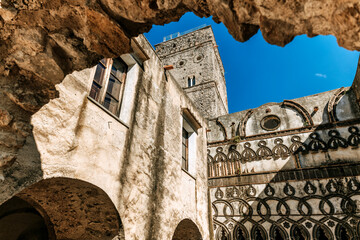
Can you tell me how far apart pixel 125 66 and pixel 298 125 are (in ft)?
27.6

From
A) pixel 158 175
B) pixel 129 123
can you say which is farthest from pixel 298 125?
pixel 129 123

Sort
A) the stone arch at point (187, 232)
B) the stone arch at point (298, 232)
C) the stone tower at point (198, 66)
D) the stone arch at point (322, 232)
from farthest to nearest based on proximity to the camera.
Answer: the stone tower at point (198, 66), the stone arch at point (298, 232), the stone arch at point (322, 232), the stone arch at point (187, 232)

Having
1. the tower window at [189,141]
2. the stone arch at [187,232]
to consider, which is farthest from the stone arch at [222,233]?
the tower window at [189,141]

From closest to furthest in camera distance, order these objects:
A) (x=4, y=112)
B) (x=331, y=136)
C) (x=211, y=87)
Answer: (x=4, y=112), (x=331, y=136), (x=211, y=87)

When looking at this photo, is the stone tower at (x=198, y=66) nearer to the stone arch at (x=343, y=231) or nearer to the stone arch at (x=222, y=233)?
the stone arch at (x=222, y=233)

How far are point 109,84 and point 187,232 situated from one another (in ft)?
14.1

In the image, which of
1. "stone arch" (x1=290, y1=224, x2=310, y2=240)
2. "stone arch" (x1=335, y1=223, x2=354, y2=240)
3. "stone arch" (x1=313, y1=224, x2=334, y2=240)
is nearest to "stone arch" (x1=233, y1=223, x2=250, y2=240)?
"stone arch" (x1=290, y1=224, x2=310, y2=240)

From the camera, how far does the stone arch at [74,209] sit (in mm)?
3205

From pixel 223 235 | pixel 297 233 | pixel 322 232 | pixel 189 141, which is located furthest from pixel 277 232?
pixel 189 141

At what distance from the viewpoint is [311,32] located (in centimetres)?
127

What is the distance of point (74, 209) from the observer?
346cm

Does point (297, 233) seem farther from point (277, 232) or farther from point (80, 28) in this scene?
point (80, 28)

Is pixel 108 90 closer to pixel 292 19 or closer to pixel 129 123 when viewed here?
pixel 129 123

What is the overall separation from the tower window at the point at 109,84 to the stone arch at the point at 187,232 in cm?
350
